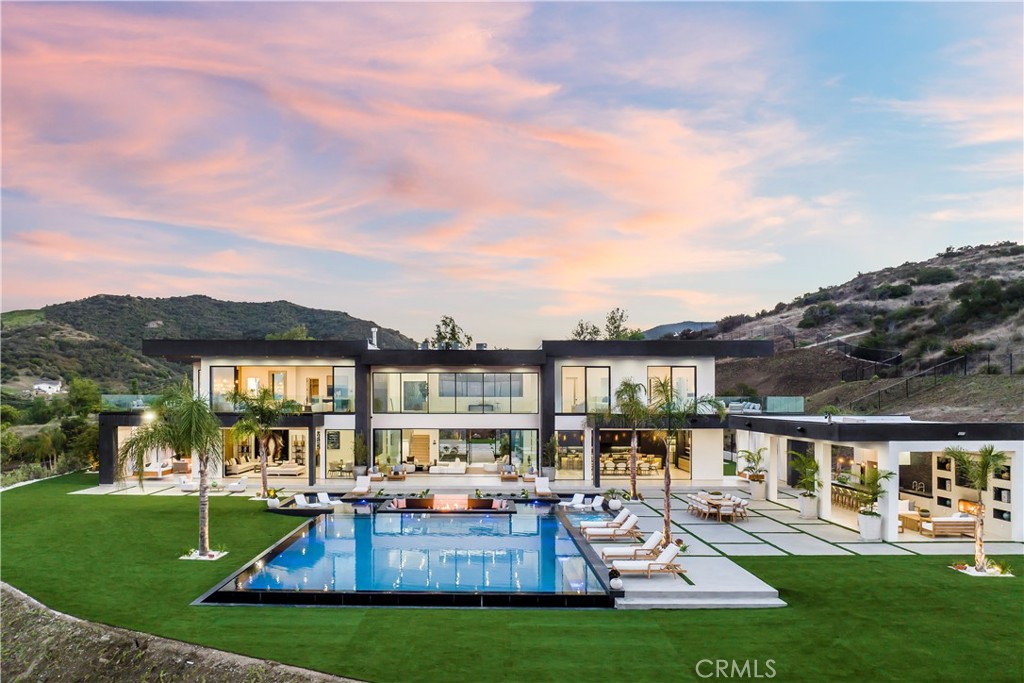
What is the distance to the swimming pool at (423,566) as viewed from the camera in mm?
12016

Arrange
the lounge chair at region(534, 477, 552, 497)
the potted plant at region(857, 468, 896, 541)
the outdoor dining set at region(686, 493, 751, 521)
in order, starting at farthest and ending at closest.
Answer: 1. the lounge chair at region(534, 477, 552, 497)
2. the outdoor dining set at region(686, 493, 751, 521)
3. the potted plant at region(857, 468, 896, 541)

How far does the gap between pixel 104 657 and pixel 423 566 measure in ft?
21.2

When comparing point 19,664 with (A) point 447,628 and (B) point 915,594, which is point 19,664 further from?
(B) point 915,594

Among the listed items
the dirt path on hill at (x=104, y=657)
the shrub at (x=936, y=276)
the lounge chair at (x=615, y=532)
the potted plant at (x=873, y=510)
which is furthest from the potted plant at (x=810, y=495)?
the shrub at (x=936, y=276)

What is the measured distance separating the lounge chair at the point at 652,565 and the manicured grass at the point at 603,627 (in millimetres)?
1676

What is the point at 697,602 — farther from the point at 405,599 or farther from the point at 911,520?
the point at 911,520

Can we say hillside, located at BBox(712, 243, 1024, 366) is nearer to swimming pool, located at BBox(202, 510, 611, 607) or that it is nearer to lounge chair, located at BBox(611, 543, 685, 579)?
swimming pool, located at BBox(202, 510, 611, 607)

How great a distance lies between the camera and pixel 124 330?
215ft

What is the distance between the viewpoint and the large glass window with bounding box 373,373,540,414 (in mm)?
28984

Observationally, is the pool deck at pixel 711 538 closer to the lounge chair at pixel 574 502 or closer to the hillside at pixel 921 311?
the lounge chair at pixel 574 502

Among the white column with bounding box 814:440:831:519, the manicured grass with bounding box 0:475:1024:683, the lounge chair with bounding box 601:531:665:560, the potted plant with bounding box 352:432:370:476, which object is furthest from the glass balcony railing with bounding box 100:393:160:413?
the white column with bounding box 814:440:831:519

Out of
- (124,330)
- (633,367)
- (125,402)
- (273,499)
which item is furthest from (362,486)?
(124,330)

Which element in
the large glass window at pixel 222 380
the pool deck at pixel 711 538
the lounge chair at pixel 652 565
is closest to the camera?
the pool deck at pixel 711 538

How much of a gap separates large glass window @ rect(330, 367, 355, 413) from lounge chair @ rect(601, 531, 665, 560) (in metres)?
16.1
